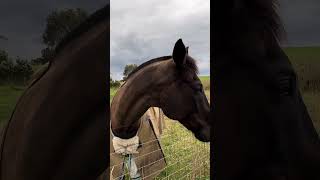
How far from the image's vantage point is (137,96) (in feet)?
5.49

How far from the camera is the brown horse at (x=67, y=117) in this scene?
1.05 meters

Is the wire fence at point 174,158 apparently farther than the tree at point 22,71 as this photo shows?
Yes

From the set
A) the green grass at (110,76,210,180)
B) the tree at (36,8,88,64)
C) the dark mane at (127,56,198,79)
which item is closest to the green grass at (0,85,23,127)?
the tree at (36,8,88,64)

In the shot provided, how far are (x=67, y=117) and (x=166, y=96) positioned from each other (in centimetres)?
65

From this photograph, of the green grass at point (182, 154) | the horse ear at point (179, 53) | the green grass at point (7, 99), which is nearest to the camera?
the green grass at point (7, 99)

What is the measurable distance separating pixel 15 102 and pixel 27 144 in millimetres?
138

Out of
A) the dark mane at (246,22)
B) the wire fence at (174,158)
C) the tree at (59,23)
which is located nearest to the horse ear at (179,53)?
the wire fence at (174,158)

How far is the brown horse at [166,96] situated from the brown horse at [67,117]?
480 mm

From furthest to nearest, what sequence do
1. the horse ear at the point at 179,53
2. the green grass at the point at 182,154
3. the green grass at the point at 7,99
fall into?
1. the green grass at the point at 182,154
2. the horse ear at the point at 179,53
3. the green grass at the point at 7,99

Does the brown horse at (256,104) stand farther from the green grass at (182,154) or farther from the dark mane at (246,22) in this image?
the green grass at (182,154)

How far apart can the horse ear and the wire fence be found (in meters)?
0.31

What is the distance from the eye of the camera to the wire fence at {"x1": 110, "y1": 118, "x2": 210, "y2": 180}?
5.38 feet

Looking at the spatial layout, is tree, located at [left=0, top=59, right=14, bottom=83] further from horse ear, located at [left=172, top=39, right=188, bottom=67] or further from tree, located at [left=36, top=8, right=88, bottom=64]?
horse ear, located at [left=172, top=39, right=188, bottom=67]

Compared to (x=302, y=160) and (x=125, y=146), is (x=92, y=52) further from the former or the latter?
(x=302, y=160)
